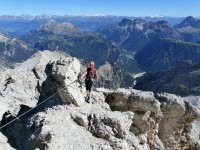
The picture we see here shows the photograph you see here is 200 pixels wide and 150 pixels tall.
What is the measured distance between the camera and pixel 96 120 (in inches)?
1141

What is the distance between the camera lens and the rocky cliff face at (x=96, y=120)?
88.1ft

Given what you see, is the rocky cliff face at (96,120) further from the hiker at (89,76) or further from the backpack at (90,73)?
the backpack at (90,73)

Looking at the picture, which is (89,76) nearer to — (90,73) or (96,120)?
(90,73)

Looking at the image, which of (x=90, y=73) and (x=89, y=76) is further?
(x=89, y=76)

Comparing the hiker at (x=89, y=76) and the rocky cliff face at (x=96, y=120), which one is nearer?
the rocky cliff face at (x=96, y=120)

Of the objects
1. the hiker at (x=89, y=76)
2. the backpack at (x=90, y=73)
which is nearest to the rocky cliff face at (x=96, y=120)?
the hiker at (x=89, y=76)

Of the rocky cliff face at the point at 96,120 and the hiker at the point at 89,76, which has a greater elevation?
the hiker at the point at 89,76

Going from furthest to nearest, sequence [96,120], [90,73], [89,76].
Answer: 1. [89,76]
2. [90,73]
3. [96,120]

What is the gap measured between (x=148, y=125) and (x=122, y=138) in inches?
343

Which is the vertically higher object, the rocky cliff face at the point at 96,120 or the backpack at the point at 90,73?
the backpack at the point at 90,73

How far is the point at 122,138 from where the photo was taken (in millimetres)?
29109

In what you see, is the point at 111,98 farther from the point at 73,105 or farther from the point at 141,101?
the point at 73,105

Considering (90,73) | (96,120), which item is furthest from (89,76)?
(96,120)

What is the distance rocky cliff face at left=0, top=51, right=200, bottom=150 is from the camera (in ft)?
88.1
